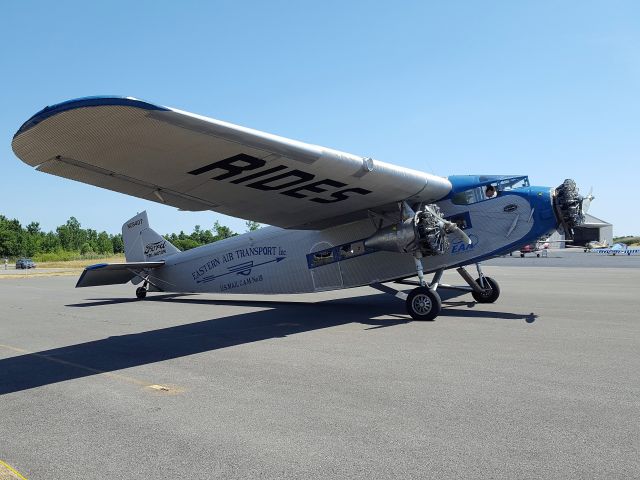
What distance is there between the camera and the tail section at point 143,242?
57.7ft

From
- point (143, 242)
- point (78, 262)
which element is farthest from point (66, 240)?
point (143, 242)

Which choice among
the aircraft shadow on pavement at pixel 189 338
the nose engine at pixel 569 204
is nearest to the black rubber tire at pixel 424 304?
the aircraft shadow on pavement at pixel 189 338

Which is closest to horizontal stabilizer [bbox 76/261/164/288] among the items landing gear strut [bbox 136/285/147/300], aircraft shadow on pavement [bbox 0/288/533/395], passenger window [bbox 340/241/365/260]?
landing gear strut [bbox 136/285/147/300]

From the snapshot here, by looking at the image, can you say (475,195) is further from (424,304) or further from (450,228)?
(424,304)

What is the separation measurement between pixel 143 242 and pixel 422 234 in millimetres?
11655

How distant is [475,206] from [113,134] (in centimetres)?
809

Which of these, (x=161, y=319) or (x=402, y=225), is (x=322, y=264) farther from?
(x=161, y=319)

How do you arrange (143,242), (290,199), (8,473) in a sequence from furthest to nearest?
(143,242) < (290,199) < (8,473)

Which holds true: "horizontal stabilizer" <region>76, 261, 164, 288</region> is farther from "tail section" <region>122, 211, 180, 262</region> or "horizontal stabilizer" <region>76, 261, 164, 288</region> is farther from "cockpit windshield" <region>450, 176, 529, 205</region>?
"cockpit windshield" <region>450, 176, 529, 205</region>

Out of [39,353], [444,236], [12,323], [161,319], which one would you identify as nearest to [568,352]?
[444,236]

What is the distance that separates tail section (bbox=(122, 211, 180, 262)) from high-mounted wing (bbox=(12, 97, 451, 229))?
24.0ft

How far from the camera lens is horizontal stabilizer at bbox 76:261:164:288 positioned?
599 inches

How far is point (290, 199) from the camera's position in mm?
10391

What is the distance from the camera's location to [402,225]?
10.5 m
